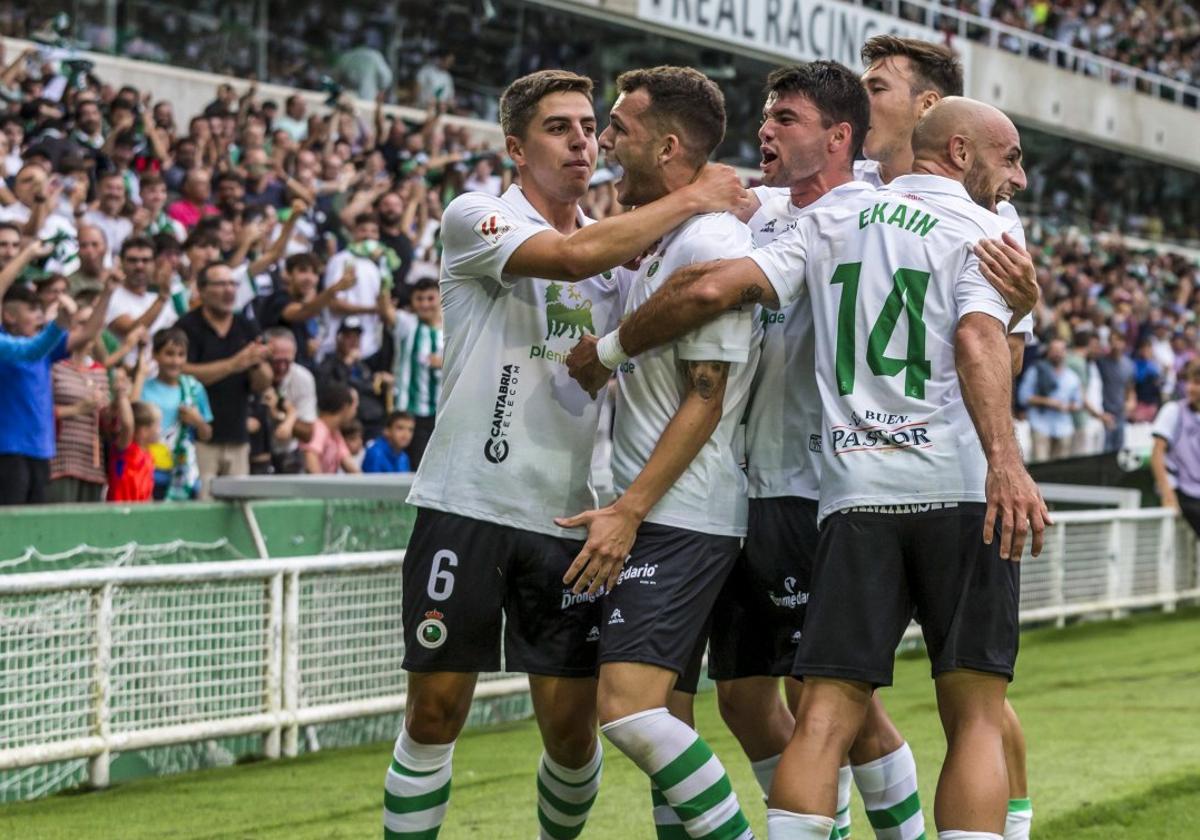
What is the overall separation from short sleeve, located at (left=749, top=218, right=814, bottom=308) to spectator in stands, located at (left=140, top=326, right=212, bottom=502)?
561 centimetres

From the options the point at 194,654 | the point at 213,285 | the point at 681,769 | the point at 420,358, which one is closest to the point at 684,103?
the point at 681,769

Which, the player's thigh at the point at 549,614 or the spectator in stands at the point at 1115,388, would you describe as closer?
the player's thigh at the point at 549,614

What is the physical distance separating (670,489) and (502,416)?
1.65ft

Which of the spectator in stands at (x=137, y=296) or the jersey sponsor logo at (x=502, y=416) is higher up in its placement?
the spectator in stands at (x=137, y=296)

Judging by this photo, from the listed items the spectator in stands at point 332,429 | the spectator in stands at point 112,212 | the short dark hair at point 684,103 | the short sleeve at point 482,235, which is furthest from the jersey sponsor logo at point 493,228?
the spectator in stands at point 112,212

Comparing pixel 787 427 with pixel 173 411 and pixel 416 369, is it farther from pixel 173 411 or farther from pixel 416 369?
pixel 416 369

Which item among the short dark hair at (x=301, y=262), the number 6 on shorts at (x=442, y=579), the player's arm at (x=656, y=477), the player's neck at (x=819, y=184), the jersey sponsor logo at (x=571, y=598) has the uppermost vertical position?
the short dark hair at (x=301, y=262)

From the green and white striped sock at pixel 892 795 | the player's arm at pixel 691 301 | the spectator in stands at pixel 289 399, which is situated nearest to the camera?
A: the player's arm at pixel 691 301

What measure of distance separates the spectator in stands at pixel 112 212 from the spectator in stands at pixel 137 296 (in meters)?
0.89

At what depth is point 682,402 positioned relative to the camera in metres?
4.44

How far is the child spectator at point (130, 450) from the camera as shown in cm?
903

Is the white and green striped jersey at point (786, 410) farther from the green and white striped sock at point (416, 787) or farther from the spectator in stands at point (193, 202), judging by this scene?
the spectator in stands at point (193, 202)

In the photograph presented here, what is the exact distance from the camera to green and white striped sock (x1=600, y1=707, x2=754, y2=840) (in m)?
4.28

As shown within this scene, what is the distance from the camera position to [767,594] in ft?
15.3
